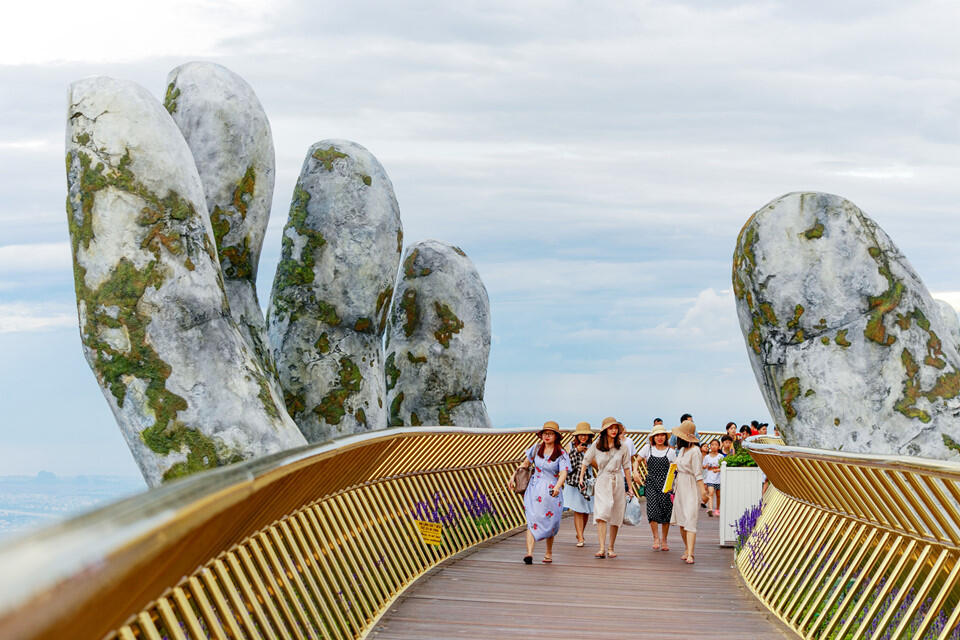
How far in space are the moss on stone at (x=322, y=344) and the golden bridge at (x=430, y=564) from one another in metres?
9.00

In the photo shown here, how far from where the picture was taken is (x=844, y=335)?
57.6ft

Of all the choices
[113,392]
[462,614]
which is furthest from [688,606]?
[113,392]

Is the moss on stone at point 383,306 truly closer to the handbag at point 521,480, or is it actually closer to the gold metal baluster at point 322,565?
the handbag at point 521,480

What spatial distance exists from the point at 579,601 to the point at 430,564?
206cm

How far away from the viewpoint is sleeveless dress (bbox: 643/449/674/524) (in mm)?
14430

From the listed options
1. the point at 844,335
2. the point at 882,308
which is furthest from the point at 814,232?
the point at 844,335

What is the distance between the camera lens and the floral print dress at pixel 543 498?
1277 cm

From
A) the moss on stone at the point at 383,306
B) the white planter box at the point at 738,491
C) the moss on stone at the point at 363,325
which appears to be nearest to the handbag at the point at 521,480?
the white planter box at the point at 738,491

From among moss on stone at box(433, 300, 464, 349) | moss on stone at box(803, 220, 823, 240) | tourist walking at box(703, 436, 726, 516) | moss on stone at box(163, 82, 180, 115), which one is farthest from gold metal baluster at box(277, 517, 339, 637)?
moss on stone at box(433, 300, 464, 349)

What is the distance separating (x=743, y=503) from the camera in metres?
15.8

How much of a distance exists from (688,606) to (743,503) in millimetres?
5933

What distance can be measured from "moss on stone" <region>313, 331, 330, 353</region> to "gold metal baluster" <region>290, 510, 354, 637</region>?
15.9m

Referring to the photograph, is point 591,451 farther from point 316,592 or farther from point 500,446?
point 316,592

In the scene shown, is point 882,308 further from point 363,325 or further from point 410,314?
point 410,314
